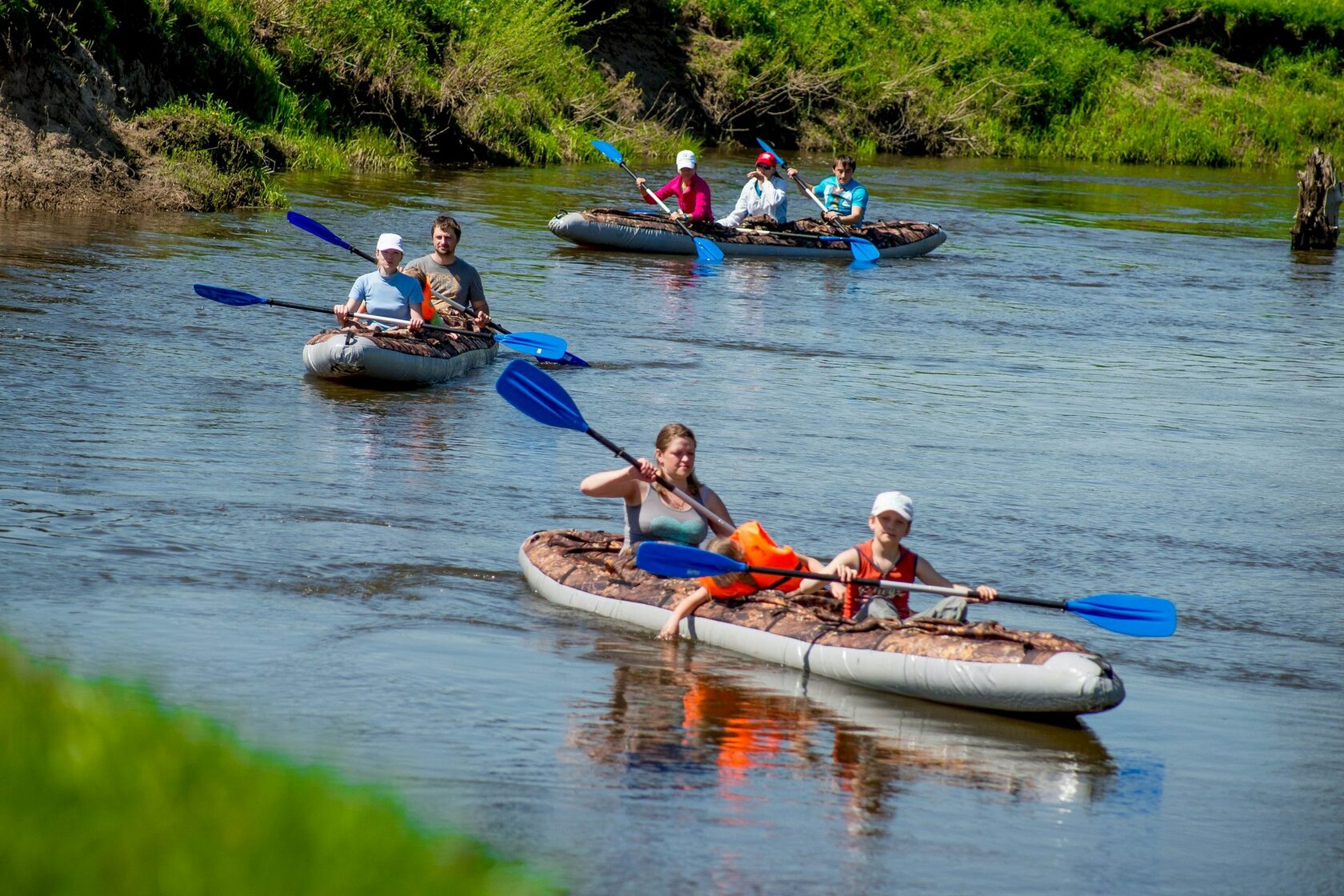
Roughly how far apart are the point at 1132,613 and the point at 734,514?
9.71ft

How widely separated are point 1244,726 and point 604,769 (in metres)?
2.74

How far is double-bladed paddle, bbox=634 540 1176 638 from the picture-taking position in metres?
6.81

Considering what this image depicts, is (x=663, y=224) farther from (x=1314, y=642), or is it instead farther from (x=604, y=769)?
(x=604, y=769)

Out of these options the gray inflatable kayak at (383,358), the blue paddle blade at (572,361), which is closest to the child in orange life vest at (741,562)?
the gray inflatable kayak at (383,358)

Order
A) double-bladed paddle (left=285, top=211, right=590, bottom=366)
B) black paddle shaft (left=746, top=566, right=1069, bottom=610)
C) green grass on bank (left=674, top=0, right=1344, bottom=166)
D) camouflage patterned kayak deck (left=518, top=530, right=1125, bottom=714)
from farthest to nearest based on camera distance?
green grass on bank (left=674, top=0, right=1344, bottom=166) → double-bladed paddle (left=285, top=211, right=590, bottom=366) → black paddle shaft (left=746, top=566, right=1069, bottom=610) → camouflage patterned kayak deck (left=518, top=530, right=1125, bottom=714)

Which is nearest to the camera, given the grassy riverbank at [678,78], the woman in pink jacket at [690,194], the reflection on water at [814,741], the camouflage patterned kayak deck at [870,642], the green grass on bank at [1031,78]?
the reflection on water at [814,741]

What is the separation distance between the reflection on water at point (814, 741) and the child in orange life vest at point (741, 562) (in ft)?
0.88

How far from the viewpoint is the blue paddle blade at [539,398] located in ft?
26.8

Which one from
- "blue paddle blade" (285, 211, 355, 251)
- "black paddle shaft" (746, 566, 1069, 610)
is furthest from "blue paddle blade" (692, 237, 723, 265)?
"black paddle shaft" (746, 566, 1069, 610)

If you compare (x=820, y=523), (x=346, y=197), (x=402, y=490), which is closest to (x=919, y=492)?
(x=820, y=523)

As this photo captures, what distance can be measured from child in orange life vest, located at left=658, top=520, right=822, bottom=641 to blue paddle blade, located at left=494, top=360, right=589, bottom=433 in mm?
1281

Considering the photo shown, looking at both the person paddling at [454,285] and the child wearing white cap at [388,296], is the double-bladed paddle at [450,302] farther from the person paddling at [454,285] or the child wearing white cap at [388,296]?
the child wearing white cap at [388,296]

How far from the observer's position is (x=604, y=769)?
18.1ft

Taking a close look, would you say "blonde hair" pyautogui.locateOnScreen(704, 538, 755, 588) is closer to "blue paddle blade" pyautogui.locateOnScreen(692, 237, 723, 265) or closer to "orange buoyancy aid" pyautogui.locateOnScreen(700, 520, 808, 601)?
"orange buoyancy aid" pyautogui.locateOnScreen(700, 520, 808, 601)
